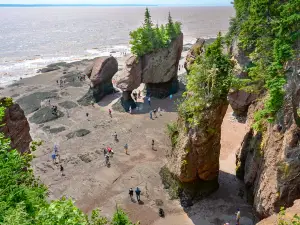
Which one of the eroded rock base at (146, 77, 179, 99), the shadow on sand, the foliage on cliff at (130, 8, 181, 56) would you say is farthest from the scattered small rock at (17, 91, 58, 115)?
the shadow on sand

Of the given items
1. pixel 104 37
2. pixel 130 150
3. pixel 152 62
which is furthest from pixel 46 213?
pixel 104 37

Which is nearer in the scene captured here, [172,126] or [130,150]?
[172,126]

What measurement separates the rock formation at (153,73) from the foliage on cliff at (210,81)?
19737 millimetres

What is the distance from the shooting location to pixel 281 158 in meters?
15.1

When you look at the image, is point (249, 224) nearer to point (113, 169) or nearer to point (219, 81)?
point (219, 81)

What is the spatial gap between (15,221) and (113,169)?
828 inches

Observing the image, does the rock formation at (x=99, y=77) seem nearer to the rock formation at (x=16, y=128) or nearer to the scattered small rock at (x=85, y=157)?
the scattered small rock at (x=85, y=157)

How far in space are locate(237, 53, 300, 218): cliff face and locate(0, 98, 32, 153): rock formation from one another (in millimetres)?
15406

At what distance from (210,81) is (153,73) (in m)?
22.7

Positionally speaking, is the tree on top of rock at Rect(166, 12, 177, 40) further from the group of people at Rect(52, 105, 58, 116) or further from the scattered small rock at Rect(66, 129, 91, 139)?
the group of people at Rect(52, 105, 58, 116)

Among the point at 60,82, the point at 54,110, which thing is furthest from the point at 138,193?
the point at 60,82

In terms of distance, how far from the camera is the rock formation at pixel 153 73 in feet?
129

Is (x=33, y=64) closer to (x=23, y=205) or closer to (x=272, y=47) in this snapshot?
(x=272, y=47)

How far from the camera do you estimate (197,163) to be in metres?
21.1
